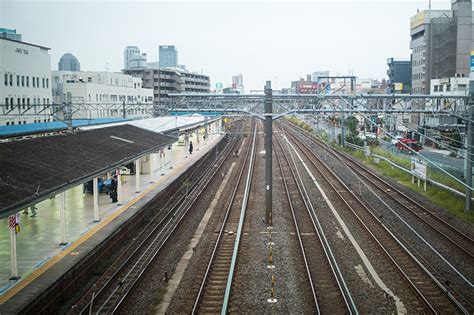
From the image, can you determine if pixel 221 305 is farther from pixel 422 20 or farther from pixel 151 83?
pixel 151 83

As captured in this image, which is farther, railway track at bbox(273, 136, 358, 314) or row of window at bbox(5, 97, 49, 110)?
row of window at bbox(5, 97, 49, 110)

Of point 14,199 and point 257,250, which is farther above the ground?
point 14,199

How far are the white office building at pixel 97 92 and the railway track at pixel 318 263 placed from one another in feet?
70.3

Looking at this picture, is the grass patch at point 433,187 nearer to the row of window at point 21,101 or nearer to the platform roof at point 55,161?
the platform roof at point 55,161

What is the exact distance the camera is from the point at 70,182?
38.2 feet

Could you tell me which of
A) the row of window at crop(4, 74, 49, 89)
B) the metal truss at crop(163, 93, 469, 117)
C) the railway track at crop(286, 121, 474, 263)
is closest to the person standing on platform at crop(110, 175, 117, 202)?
the metal truss at crop(163, 93, 469, 117)

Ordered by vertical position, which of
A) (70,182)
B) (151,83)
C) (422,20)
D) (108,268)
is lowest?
(108,268)

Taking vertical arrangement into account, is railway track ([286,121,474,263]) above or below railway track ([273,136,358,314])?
above

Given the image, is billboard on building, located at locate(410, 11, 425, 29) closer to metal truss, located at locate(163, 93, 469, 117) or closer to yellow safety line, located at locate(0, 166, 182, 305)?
metal truss, located at locate(163, 93, 469, 117)

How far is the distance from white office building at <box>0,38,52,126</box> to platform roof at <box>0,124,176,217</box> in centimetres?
1049

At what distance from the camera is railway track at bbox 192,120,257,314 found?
29.1 ft

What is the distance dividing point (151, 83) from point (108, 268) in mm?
65845

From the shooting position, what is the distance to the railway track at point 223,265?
886 cm

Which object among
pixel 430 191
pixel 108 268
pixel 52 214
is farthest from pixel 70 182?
pixel 430 191
